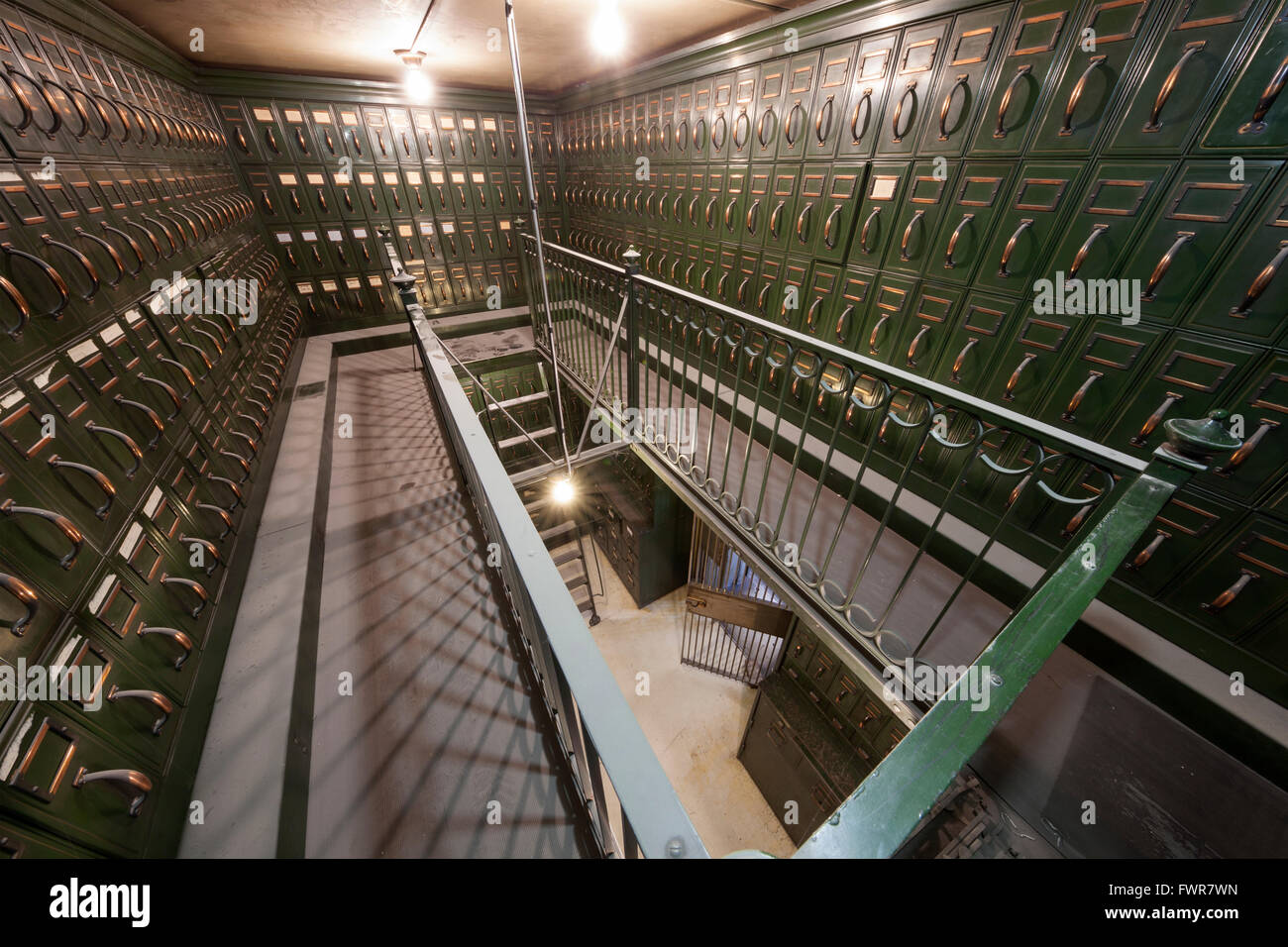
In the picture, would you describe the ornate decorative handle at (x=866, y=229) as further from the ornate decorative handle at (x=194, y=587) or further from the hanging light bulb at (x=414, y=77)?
the hanging light bulb at (x=414, y=77)

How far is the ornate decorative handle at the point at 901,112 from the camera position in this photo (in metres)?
2.41

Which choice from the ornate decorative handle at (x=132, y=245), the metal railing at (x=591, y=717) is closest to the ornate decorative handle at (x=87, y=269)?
the ornate decorative handle at (x=132, y=245)

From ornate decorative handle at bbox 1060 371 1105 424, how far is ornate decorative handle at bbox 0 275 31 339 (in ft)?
13.1

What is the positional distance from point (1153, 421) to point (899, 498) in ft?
3.74

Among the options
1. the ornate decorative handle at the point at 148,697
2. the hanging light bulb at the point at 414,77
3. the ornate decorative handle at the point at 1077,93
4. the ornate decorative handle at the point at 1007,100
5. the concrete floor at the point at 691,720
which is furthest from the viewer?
the hanging light bulb at the point at 414,77

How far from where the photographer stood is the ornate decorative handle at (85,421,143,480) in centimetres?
135

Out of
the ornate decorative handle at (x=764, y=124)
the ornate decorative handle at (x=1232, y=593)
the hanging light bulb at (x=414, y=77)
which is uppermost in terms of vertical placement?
the hanging light bulb at (x=414, y=77)

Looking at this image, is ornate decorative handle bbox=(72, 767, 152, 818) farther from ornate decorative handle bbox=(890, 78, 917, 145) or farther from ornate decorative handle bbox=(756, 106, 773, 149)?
ornate decorative handle bbox=(756, 106, 773, 149)

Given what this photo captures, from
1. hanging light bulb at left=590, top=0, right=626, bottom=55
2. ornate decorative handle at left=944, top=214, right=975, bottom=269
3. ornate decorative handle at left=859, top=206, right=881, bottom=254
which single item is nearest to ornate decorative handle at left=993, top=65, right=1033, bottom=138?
ornate decorative handle at left=944, top=214, right=975, bottom=269

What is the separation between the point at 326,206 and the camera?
5023mm

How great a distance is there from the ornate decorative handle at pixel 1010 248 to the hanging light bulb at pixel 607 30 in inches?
117

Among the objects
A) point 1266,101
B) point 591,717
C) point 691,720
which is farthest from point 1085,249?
point 691,720
